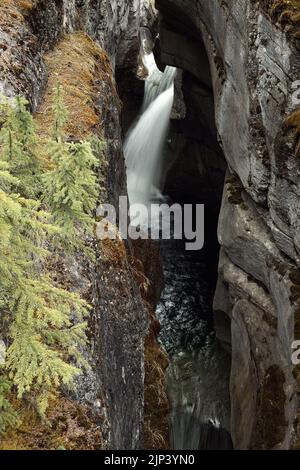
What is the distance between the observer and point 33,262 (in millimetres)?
6699

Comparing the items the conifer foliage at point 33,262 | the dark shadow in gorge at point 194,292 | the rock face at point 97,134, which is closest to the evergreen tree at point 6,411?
the conifer foliage at point 33,262

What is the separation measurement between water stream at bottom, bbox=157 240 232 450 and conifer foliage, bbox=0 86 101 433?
885 centimetres

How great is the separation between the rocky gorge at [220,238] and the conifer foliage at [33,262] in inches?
29.6

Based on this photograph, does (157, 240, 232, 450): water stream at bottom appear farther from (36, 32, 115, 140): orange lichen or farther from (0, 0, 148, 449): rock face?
(36, 32, 115, 140): orange lichen

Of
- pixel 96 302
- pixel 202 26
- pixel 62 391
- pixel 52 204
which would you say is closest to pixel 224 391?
pixel 96 302

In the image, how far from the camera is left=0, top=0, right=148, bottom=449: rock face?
8.47 meters

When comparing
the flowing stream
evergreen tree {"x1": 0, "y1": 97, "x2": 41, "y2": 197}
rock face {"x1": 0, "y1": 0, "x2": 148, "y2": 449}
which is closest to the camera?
evergreen tree {"x1": 0, "y1": 97, "x2": 41, "y2": 197}

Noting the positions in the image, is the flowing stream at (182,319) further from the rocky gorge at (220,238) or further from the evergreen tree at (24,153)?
the evergreen tree at (24,153)

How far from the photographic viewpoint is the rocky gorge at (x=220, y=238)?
8.70 m

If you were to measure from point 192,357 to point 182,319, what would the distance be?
2470 mm

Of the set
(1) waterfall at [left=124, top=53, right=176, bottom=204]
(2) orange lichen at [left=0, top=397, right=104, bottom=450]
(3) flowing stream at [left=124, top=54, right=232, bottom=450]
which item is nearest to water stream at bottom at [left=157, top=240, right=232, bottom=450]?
(3) flowing stream at [left=124, top=54, right=232, bottom=450]

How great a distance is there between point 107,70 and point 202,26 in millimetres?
6420

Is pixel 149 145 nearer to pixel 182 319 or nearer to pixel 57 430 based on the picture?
pixel 182 319

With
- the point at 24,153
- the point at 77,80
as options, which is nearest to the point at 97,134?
the point at 77,80
